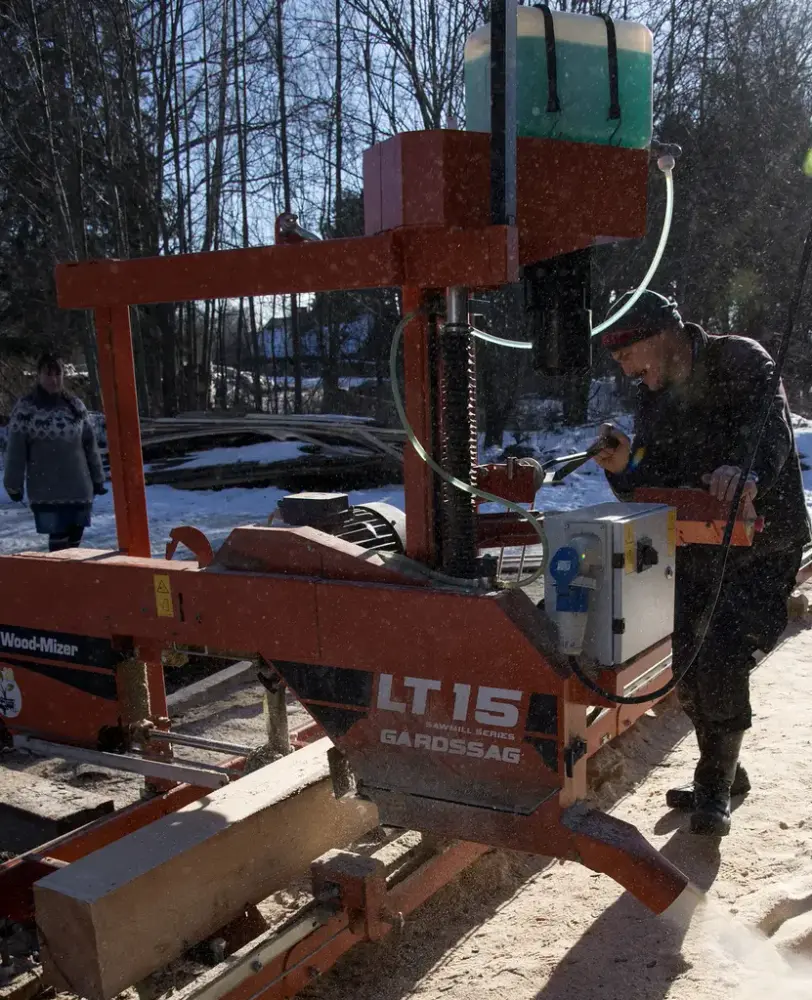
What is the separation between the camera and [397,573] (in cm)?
209

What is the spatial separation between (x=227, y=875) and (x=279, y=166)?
1654 centimetres

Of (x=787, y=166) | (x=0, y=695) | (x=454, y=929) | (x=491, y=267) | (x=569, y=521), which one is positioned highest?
(x=787, y=166)

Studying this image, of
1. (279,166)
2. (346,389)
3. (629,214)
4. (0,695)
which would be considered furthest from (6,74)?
(629,214)

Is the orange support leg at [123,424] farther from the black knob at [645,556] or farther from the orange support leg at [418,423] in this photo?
the black knob at [645,556]

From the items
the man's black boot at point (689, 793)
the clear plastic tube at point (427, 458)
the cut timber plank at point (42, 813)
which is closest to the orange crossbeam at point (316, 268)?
the clear plastic tube at point (427, 458)

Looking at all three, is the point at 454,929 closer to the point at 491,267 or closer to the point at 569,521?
the point at 569,521

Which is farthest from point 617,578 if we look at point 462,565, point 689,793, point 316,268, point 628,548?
point 689,793

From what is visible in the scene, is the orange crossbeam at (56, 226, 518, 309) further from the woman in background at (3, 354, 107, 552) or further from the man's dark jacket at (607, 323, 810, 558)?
the woman in background at (3, 354, 107, 552)

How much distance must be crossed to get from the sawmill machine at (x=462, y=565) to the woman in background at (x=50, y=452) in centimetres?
372

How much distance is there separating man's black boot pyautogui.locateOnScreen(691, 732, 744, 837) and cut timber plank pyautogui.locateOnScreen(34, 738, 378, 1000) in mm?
1189

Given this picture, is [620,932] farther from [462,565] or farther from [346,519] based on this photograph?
[346,519]

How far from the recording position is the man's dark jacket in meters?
2.94

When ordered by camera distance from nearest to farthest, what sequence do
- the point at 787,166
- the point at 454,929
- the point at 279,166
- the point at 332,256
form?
1. the point at 332,256
2. the point at 454,929
3. the point at 787,166
4. the point at 279,166

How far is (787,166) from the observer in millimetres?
15539
